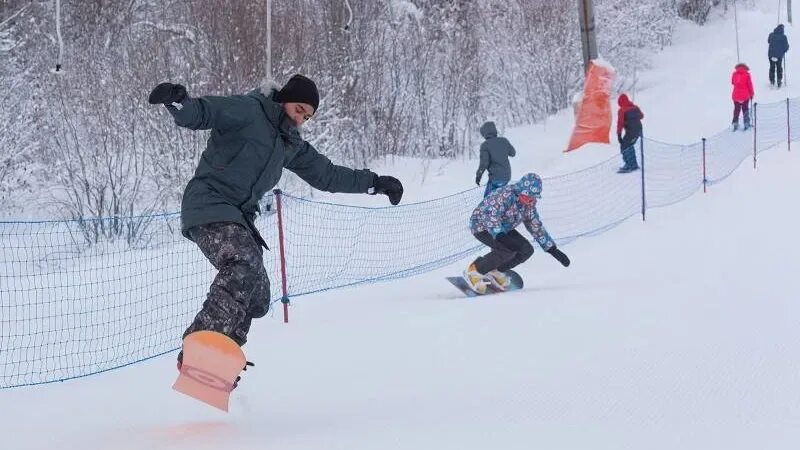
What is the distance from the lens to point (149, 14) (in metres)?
22.9

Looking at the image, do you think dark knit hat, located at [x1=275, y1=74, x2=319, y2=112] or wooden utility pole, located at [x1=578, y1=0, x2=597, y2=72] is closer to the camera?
dark knit hat, located at [x1=275, y1=74, x2=319, y2=112]

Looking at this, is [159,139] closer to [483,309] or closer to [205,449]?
[483,309]

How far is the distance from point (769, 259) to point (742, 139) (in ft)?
35.0

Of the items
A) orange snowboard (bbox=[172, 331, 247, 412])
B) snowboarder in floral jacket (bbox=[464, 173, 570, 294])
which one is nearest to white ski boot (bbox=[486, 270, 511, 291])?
snowboarder in floral jacket (bbox=[464, 173, 570, 294])

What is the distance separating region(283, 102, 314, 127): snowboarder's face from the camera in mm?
5047

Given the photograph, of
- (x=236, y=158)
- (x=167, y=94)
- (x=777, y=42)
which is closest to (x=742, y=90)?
(x=777, y=42)

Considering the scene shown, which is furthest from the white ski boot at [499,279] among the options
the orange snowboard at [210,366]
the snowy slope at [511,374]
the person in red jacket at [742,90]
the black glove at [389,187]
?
the person in red jacket at [742,90]

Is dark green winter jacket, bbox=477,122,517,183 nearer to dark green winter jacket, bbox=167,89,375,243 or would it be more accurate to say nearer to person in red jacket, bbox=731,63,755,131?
person in red jacket, bbox=731,63,755,131

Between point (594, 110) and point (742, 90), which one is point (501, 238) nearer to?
point (594, 110)

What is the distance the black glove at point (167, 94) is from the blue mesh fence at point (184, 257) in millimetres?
3201

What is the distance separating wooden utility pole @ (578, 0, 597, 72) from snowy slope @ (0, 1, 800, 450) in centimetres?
890

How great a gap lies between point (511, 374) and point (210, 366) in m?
1.65

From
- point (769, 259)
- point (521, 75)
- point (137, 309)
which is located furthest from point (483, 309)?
point (521, 75)

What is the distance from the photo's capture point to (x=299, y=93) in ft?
16.5
